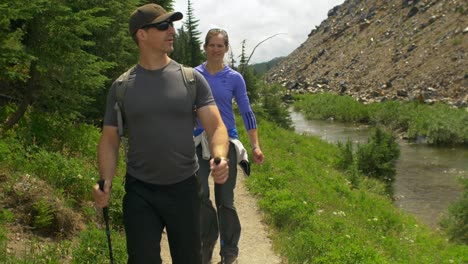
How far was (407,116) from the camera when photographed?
39844mm

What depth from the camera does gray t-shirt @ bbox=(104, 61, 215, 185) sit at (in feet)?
10.9

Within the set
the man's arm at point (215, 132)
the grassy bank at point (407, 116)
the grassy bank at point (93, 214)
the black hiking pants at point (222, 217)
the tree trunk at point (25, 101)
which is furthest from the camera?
the grassy bank at point (407, 116)

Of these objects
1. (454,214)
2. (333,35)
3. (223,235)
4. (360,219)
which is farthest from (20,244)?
(333,35)

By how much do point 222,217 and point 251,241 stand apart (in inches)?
108

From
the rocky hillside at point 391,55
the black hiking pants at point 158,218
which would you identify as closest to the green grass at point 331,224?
the black hiking pants at point 158,218

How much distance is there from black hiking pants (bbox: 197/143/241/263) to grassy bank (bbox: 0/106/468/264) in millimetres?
1178

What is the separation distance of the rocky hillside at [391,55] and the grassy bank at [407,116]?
3806mm

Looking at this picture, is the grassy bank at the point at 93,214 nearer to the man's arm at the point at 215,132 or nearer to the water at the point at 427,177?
the man's arm at the point at 215,132

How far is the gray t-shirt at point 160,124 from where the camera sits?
333 cm

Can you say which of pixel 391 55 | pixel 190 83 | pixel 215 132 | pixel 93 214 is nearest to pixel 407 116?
pixel 391 55

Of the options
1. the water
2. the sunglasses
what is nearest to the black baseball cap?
the sunglasses

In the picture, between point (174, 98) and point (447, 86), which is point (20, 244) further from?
point (447, 86)

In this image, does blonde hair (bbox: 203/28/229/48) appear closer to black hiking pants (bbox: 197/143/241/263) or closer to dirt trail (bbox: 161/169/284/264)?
black hiking pants (bbox: 197/143/241/263)

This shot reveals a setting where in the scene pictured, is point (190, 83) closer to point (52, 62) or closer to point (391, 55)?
point (52, 62)
